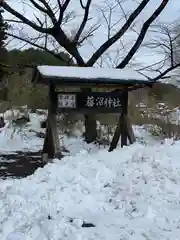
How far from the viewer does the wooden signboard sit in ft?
28.3

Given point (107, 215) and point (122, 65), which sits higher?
point (122, 65)

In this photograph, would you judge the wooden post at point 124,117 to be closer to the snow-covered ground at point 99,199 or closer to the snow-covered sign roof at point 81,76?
the snow-covered sign roof at point 81,76

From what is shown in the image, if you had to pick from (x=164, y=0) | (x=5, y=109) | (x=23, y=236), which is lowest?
(x=23, y=236)

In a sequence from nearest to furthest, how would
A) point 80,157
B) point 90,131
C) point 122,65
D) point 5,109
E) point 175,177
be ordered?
point 175,177, point 80,157, point 90,131, point 122,65, point 5,109

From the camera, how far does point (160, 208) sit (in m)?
4.87

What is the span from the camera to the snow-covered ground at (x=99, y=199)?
412 cm

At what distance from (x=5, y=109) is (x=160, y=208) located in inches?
435

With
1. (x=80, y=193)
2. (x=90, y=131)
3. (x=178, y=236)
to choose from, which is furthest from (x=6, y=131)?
(x=178, y=236)

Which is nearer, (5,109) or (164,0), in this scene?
(164,0)

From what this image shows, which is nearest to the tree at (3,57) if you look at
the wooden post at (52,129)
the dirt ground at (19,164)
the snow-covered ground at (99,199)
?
the dirt ground at (19,164)

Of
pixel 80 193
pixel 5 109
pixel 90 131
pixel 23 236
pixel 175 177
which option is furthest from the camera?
pixel 5 109

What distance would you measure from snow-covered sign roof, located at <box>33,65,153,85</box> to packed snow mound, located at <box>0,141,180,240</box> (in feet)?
→ 6.17

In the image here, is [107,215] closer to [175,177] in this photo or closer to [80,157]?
[175,177]

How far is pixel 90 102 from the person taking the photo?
8875 mm
